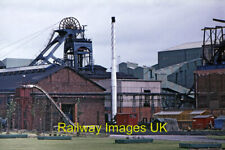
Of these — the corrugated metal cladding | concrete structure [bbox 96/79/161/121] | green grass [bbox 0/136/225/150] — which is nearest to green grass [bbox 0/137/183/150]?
green grass [bbox 0/136/225/150]

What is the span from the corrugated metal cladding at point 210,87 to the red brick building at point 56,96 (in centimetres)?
1708

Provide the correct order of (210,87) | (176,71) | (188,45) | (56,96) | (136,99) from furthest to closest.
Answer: (188,45) < (176,71) < (136,99) < (210,87) < (56,96)

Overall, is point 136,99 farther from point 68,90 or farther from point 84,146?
point 84,146

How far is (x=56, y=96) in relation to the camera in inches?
3004

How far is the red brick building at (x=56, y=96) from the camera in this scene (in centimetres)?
7069

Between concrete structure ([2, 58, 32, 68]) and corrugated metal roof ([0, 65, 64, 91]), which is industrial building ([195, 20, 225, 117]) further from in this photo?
concrete structure ([2, 58, 32, 68])

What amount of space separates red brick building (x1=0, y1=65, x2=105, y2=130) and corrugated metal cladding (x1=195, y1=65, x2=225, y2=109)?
56.0 feet

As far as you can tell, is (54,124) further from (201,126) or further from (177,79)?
(177,79)

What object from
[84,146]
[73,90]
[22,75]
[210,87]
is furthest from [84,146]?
[22,75]

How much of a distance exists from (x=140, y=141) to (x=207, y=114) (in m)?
39.5

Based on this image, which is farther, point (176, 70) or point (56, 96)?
point (176, 70)

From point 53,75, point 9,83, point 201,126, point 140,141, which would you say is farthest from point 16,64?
point 140,141

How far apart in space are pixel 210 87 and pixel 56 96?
86.8 ft

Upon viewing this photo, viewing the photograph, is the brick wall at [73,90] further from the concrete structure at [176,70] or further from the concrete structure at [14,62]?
the concrete structure at [14,62]
